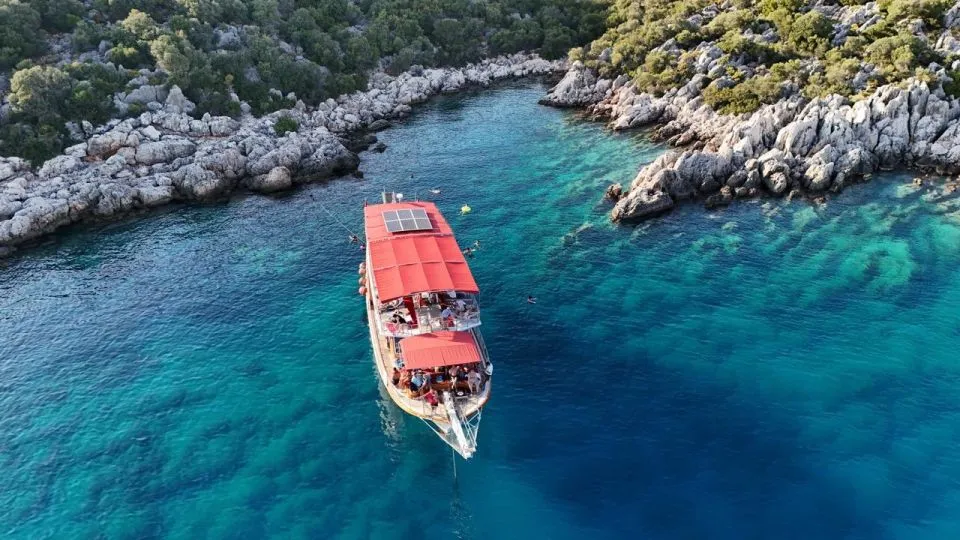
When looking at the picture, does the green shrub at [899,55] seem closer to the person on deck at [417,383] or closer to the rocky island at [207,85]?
the rocky island at [207,85]

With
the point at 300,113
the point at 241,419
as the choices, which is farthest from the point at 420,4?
the point at 241,419

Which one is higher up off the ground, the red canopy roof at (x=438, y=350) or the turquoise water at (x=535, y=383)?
the red canopy roof at (x=438, y=350)

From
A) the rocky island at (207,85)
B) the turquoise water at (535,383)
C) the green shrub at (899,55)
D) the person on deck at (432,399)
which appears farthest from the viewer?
the green shrub at (899,55)

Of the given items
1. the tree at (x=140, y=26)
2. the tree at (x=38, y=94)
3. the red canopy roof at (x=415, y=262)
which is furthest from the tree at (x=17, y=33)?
the red canopy roof at (x=415, y=262)

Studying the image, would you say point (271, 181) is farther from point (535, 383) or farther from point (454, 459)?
point (454, 459)

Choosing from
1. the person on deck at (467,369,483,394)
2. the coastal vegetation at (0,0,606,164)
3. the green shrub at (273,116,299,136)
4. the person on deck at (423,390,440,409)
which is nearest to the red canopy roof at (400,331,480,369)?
the person on deck at (467,369,483,394)

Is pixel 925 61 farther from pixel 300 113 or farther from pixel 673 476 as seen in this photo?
pixel 300 113

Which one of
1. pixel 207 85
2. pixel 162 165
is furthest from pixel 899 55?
pixel 207 85
